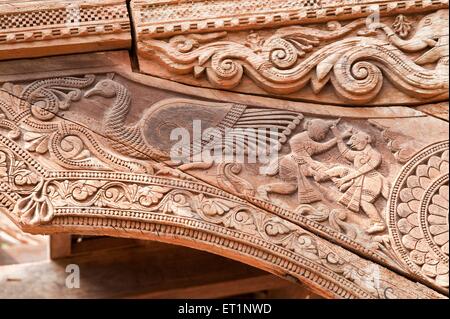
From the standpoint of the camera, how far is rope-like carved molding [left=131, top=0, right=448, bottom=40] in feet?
13.7

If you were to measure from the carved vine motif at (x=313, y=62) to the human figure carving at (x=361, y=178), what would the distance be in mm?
190

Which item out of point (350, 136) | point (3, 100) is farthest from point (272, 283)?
point (3, 100)

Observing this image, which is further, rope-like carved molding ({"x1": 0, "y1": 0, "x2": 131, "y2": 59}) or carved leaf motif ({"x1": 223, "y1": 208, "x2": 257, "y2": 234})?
rope-like carved molding ({"x1": 0, "y1": 0, "x2": 131, "y2": 59})

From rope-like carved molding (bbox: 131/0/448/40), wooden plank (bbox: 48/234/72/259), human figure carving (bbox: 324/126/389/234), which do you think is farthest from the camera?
wooden plank (bbox: 48/234/72/259)

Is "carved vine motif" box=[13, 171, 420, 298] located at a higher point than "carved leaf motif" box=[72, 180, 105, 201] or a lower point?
lower

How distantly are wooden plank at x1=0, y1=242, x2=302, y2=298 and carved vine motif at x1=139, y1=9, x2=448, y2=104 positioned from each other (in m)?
1.72

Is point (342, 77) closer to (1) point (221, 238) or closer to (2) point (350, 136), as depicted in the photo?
(2) point (350, 136)

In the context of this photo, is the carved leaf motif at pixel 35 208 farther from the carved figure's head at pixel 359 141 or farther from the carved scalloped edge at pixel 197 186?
the carved figure's head at pixel 359 141

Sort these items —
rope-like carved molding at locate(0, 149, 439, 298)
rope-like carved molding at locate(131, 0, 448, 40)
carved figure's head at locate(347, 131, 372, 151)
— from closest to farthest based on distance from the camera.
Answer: rope-like carved molding at locate(0, 149, 439, 298) → carved figure's head at locate(347, 131, 372, 151) → rope-like carved molding at locate(131, 0, 448, 40)

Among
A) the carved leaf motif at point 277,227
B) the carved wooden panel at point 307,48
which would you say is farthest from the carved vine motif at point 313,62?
the carved leaf motif at point 277,227

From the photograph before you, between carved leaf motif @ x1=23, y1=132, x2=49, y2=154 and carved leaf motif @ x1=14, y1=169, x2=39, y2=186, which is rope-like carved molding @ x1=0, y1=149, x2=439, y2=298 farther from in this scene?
carved leaf motif @ x1=23, y1=132, x2=49, y2=154

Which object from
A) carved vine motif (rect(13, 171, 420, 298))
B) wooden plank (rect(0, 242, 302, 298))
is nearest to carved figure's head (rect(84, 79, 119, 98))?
carved vine motif (rect(13, 171, 420, 298))

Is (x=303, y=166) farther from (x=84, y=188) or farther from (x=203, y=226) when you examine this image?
(x=84, y=188)

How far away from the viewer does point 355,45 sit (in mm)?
4184
